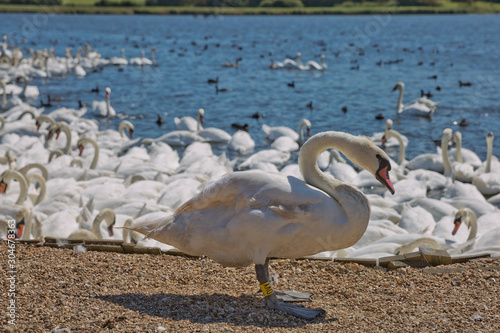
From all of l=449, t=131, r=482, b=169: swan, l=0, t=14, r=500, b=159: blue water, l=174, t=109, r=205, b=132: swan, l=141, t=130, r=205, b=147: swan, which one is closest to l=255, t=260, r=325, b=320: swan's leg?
l=449, t=131, r=482, b=169: swan

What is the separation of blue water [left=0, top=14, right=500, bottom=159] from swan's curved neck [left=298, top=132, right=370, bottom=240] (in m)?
12.7

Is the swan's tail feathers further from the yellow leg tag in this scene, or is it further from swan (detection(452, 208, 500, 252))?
swan (detection(452, 208, 500, 252))

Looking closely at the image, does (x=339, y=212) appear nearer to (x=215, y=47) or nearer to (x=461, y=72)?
(x=461, y=72)

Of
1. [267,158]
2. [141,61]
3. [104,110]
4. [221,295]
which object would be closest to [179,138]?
[267,158]

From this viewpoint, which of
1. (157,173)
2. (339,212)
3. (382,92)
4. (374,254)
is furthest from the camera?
(382,92)

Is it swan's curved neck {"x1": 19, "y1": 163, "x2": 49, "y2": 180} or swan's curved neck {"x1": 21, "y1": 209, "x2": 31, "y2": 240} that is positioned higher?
swan's curved neck {"x1": 21, "y1": 209, "x2": 31, "y2": 240}

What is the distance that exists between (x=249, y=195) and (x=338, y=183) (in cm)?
67

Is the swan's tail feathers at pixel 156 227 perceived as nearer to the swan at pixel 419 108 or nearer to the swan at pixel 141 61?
the swan at pixel 419 108

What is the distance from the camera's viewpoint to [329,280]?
5.35 m

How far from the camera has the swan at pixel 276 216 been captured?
440 cm

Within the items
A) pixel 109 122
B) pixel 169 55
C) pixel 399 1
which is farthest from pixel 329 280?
pixel 399 1

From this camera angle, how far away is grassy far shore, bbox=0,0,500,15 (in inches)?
3563

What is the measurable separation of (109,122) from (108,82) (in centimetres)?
1066

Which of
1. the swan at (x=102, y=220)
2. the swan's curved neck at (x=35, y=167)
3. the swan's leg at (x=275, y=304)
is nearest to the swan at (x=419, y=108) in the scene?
the swan's curved neck at (x=35, y=167)
